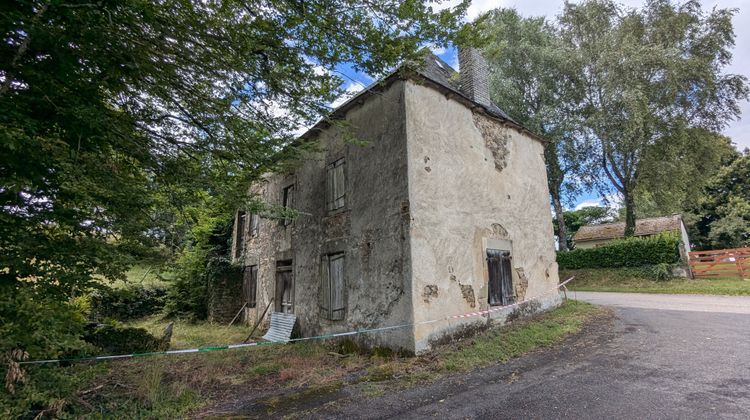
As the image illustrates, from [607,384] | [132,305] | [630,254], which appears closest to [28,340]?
[607,384]

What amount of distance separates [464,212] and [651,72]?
15.5 metres

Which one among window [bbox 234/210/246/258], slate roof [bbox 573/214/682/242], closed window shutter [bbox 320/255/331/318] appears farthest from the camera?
slate roof [bbox 573/214/682/242]

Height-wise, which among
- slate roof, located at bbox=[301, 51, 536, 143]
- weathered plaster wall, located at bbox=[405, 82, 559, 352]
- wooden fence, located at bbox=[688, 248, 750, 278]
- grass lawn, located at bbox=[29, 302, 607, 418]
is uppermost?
slate roof, located at bbox=[301, 51, 536, 143]

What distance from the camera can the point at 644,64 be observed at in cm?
1619

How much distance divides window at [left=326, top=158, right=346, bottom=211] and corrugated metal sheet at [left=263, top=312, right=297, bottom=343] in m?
3.36

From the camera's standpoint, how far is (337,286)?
27.8ft

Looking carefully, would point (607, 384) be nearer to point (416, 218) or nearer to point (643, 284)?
point (416, 218)

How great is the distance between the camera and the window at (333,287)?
8.30 m

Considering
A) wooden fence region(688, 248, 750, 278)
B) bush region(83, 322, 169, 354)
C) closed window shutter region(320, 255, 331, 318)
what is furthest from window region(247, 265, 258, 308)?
wooden fence region(688, 248, 750, 278)

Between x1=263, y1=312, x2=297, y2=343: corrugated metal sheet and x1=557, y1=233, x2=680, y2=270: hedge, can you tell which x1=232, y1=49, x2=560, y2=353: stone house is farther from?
x1=557, y1=233, x2=680, y2=270: hedge

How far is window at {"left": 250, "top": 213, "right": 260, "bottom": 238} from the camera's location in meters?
12.9

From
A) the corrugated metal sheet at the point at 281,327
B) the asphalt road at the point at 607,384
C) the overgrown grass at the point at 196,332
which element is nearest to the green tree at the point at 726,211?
the asphalt road at the point at 607,384

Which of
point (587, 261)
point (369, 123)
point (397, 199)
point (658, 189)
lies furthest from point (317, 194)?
point (658, 189)

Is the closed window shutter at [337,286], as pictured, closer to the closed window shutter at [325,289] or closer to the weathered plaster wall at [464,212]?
the closed window shutter at [325,289]
